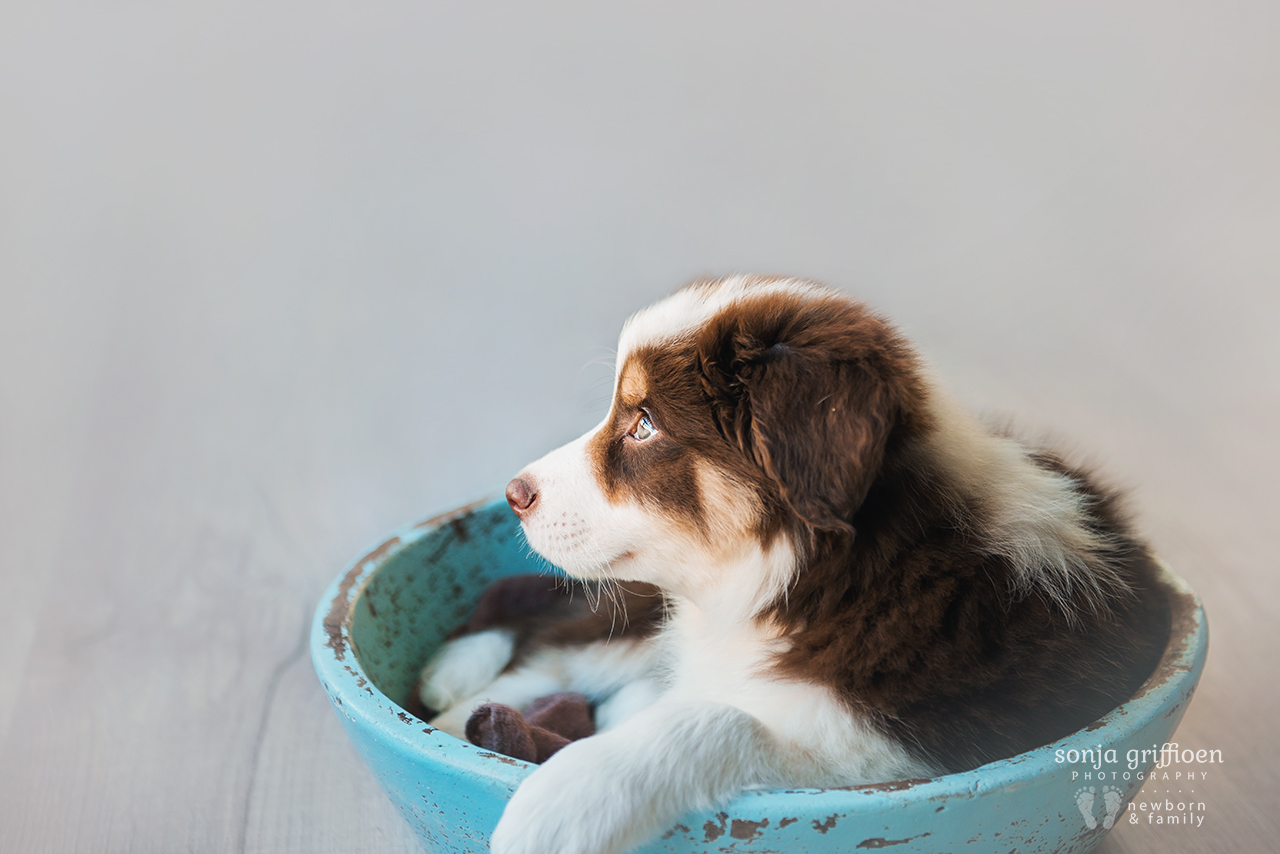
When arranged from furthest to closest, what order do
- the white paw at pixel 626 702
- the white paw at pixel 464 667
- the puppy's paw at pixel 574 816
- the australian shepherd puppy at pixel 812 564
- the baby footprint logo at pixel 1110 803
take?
the white paw at pixel 464 667 → the white paw at pixel 626 702 → the baby footprint logo at pixel 1110 803 → the australian shepherd puppy at pixel 812 564 → the puppy's paw at pixel 574 816

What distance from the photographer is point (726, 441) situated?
58.7 inches

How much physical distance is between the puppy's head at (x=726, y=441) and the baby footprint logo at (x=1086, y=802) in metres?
0.51

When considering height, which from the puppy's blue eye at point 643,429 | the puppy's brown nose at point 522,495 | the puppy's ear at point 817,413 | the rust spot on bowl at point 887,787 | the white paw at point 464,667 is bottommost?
the white paw at point 464,667

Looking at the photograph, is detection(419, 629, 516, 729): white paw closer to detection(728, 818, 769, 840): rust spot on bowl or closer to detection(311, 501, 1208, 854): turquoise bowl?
detection(311, 501, 1208, 854): turquoise bowl

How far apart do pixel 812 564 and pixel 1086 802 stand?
0.51 metres

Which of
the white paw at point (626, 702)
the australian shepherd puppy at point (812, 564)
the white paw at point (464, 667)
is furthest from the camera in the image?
the white paw at point (464, 667)

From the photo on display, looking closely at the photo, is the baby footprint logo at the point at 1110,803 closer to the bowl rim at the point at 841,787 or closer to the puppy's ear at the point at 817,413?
the bowl rim at the point at 841,787

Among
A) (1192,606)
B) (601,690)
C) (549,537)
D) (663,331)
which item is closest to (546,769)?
(549,537)

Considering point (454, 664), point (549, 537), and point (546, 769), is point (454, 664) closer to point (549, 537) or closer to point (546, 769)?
point (549, 537)

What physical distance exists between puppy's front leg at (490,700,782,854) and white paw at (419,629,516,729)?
0.90 m

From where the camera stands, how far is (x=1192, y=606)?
1.68 meters

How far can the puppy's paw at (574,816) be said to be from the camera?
115 centimetres

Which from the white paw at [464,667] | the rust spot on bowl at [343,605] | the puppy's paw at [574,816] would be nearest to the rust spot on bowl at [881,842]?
the puppy's paw at [574,816]

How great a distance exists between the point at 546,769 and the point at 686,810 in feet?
0.61
